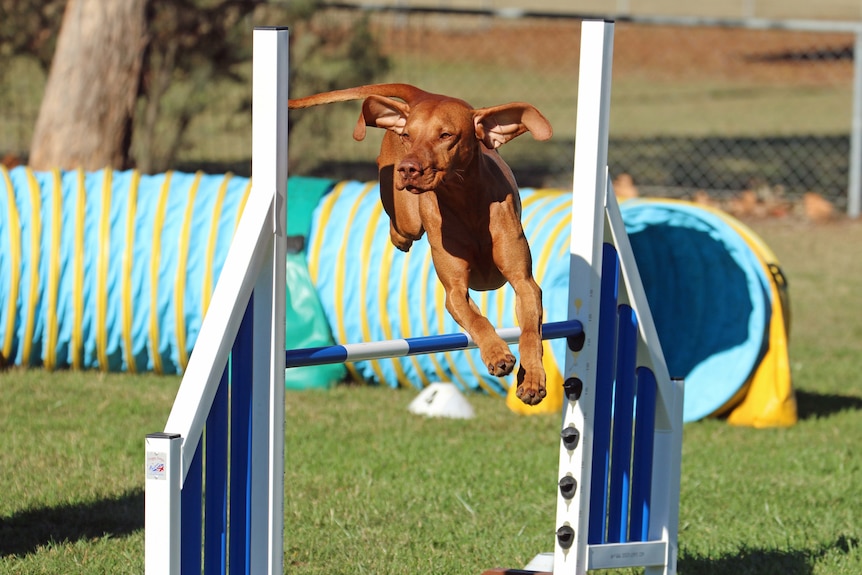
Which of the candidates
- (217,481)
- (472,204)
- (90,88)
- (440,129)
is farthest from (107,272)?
(440,129)

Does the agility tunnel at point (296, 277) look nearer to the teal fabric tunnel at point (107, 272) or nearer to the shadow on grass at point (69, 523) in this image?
the teal fabric tunnel at point (107, 272)

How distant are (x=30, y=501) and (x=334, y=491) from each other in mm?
1159

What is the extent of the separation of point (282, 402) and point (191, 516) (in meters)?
0.36

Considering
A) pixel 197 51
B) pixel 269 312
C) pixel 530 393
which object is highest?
pixel 197 51

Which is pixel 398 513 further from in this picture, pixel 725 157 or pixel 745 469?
pixel 725 157

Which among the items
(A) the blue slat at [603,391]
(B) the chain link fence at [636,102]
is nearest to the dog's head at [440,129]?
(A) the blue slat at [603,391]

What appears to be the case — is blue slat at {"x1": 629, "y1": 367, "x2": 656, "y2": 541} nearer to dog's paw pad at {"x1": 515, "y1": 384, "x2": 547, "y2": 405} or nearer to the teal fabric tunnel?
dog's paw pad at {"x1": 515, "y1": 384, "x2": 547, "y2": 405}

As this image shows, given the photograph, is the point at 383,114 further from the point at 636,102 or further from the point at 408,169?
the point at 636,102

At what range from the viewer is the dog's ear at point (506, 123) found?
283 centimetres

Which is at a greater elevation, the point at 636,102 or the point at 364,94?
the point at 636,102

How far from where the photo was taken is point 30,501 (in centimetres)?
480

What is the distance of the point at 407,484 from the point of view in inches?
204

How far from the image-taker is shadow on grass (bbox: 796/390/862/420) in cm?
661

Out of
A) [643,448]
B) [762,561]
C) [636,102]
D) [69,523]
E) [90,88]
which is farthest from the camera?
[636,102]
